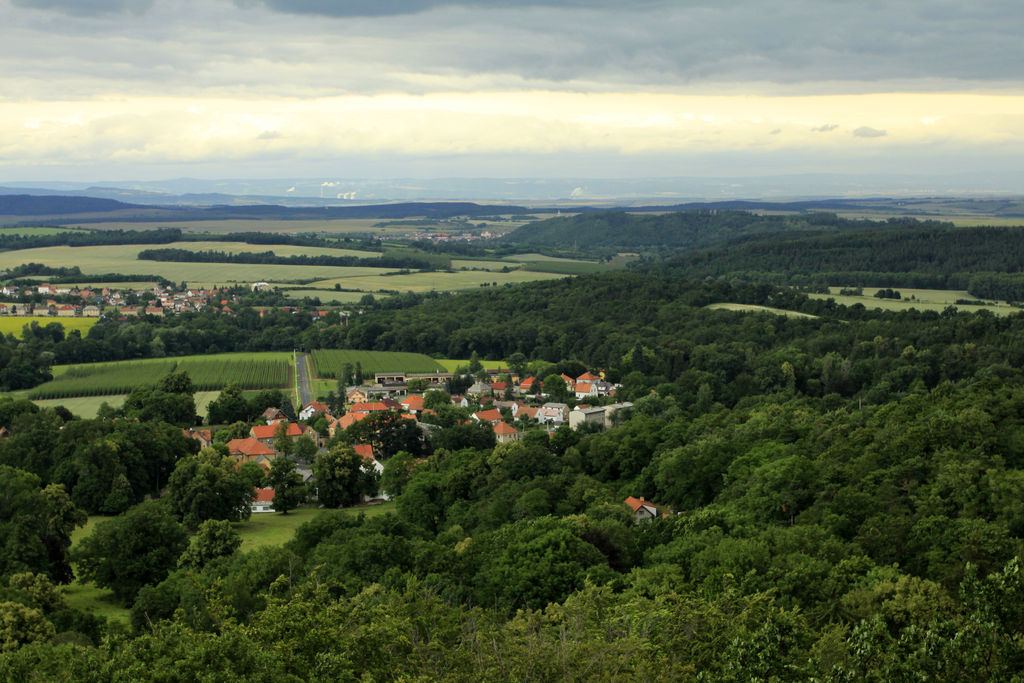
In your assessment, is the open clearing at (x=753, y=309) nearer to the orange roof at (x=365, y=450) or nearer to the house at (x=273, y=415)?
the house at (x=273, y=415)

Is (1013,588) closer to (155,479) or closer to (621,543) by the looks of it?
(621,543)

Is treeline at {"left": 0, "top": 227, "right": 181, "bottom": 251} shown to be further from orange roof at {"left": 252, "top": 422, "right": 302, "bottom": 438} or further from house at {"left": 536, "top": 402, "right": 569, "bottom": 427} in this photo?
house at {"left": 536, "top": 402, "right": 569, "bottom": 427}

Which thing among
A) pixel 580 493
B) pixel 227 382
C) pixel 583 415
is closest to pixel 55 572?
pixel 580 493

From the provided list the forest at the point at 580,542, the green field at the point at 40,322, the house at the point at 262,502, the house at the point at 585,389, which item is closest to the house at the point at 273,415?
the forest at the point at 580,542

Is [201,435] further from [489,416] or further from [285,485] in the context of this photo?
[489,416]

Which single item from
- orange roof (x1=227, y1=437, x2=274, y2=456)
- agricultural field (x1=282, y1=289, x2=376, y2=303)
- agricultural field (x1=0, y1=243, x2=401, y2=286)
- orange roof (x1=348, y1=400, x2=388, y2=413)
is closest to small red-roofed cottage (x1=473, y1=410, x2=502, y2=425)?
orange roof (x1=348, y1=400, x2=388, y2=413)
